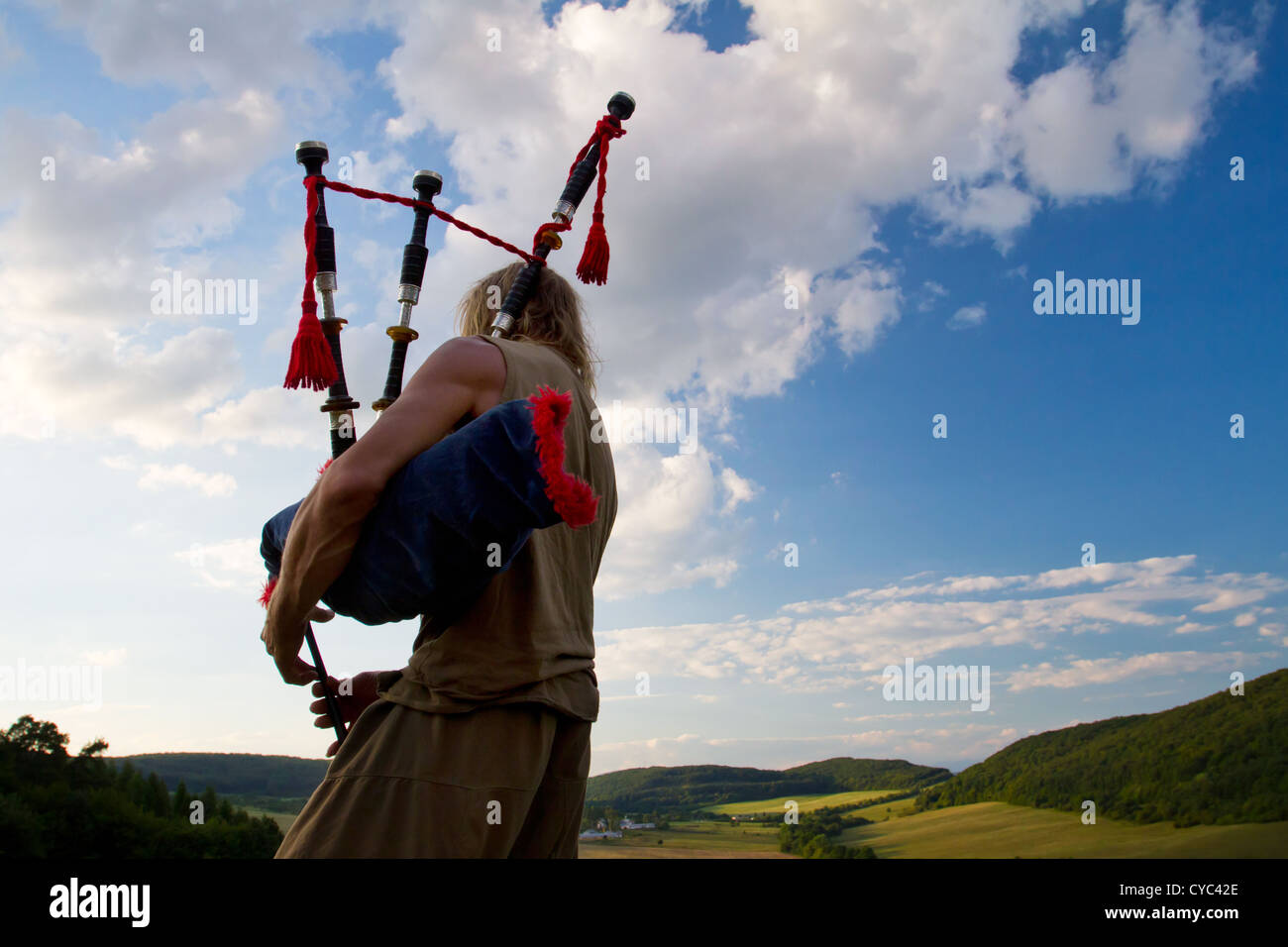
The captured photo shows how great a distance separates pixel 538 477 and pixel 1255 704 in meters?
43.0

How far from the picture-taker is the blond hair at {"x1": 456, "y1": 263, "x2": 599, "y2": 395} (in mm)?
2477

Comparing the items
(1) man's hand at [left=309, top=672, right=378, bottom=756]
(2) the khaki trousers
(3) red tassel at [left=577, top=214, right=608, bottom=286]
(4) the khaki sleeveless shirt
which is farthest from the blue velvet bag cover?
(3) red tassel at [left=577, top=214, right=608, bottom=286]

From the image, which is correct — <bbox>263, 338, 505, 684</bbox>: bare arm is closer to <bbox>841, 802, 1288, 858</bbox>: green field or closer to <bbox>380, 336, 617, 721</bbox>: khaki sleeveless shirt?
<bbox>380, 336, 617, 721</bbox>: khaki sleeveless shirt

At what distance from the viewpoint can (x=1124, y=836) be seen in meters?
26.4

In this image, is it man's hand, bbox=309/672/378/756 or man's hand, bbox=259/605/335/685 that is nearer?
man's hand, bbox=259/605/335/685

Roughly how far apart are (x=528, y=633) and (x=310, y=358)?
1206mm

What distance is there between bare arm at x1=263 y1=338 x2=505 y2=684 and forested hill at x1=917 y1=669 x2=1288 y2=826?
28.1m

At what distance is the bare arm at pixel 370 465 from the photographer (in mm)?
1713

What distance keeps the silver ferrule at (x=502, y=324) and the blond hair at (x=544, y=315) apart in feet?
0.13

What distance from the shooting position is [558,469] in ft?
5.34

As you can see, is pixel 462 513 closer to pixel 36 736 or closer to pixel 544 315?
pixel 544 315

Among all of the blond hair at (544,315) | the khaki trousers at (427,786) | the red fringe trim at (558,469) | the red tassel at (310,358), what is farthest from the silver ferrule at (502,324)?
the khaki trousers at (427,786)

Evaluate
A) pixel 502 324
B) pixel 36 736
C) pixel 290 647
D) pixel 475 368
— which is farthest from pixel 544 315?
pixel 36 736
